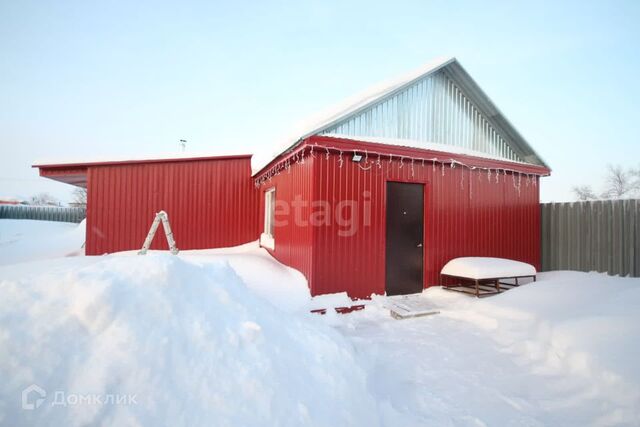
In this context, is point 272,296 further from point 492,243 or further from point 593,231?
point 593,231

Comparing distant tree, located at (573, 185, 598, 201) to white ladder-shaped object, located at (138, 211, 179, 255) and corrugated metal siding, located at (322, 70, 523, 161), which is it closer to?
corrugated metal siding, located at (322, 70, 523, 161)

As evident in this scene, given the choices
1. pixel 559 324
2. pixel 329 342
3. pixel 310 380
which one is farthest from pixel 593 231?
pixel 310 380

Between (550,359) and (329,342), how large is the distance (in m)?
2.54

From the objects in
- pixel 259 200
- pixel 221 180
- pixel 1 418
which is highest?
pixel 221 180

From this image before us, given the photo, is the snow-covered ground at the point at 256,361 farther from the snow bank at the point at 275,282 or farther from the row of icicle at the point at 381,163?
the row of icicle at the point at 381,163

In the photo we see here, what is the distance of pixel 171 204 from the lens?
7906 millimetres

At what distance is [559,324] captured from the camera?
347 centimetres

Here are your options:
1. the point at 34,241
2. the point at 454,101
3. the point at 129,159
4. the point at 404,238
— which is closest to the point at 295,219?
the point at 404,238

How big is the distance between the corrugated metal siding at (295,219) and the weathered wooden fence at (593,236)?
672 centimetres

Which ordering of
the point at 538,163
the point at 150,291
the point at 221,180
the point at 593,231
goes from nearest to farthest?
the point at 150,291
the point at 593,231
the point at 538,163
the point at 221,180

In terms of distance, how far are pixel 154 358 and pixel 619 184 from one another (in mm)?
37965

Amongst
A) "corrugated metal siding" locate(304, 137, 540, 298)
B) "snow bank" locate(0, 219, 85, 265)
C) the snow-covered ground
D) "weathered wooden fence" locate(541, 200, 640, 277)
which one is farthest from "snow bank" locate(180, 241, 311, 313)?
"snow bank" locate(0, 219, 85, 265)

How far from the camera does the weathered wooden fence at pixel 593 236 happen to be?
19.6 ft

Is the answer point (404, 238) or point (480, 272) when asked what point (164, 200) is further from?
point (480, 272)
